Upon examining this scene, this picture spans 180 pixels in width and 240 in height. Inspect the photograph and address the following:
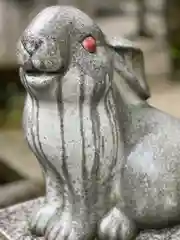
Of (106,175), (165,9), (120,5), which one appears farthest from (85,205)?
(120,5)

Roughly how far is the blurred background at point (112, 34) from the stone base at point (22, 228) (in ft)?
2.12

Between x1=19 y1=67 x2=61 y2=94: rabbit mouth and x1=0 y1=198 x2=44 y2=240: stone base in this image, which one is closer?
x1=19 y1=67 x2=61 y2=94: rabbit mouth

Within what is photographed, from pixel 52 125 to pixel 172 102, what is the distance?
1769mm

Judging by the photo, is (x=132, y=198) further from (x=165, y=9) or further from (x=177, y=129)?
(x=165, y=9)

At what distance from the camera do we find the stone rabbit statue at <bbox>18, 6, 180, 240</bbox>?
27.5 inches

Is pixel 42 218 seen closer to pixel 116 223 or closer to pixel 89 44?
pixel 116 223

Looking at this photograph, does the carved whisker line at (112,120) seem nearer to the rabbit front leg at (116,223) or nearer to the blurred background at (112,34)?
the rabbit front leg at (116,223)

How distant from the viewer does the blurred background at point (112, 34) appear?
2158 millimetres

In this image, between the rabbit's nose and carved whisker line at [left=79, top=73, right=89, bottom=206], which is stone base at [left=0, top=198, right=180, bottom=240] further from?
the rabbit's nose

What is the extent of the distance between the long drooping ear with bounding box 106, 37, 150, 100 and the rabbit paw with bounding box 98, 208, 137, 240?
0.18 meters

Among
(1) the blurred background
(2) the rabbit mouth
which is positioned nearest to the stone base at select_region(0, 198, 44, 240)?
(2) the rabbit mouth

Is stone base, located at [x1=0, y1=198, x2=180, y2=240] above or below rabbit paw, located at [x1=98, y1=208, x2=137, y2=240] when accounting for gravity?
below

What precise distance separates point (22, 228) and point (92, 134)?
250mm

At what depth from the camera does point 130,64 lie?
31.0 inches
